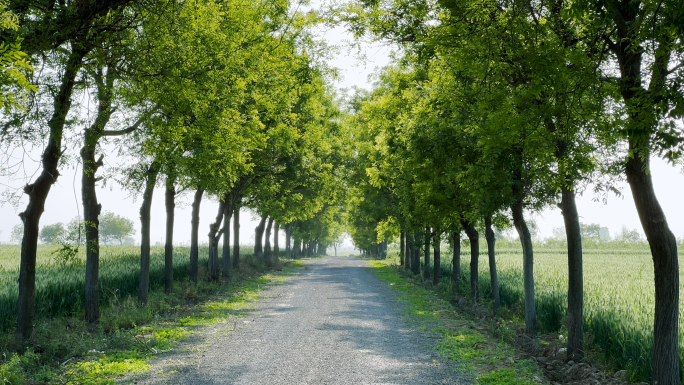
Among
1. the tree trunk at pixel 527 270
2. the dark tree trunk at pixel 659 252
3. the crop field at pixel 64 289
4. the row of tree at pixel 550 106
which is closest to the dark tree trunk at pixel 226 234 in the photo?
the crop field at pixel 64 289

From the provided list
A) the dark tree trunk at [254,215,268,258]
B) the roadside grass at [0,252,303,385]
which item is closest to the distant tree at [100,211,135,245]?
the dark tree trunk at [254,215,268,258]

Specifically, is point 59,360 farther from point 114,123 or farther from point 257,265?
point 257,265

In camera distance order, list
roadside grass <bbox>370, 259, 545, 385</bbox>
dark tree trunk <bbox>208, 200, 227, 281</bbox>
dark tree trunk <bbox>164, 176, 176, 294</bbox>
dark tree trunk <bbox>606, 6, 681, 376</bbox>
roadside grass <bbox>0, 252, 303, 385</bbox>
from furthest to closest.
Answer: dark tree trunk <bbox>208, 200, 227, 281</bbox> < dark tree trunk <bbox>164, 176, 176, 294</bbox> < roadside grass <bbox>370, 259, 545, 385</bbox> < roadside grass <bbox>0, 252, 303, 385</bbox> < dark tree trunk <bbox>606, 6, 681, 376</bbox>

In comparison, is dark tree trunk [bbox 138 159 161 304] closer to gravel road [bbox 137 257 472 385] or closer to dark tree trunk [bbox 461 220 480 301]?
gravel road [bbox 137 257 472 385]

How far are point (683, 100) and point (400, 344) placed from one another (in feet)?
24.0

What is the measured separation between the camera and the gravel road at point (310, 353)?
Result: 7992 mm

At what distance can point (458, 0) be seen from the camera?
25.1ft

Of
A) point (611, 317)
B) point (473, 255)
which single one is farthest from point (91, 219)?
point (473, 255)

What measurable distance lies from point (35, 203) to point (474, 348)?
919 cm

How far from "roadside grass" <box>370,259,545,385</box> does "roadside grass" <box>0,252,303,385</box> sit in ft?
17.2

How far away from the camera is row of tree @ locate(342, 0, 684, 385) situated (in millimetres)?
5637

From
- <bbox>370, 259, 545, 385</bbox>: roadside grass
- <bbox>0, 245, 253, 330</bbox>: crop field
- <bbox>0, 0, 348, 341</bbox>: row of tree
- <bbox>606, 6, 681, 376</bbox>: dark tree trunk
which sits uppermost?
<bbox>0, 0, 348, 341</bbox>: row of tree

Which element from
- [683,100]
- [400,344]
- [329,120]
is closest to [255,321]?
[400,344]

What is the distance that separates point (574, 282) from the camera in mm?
9938
